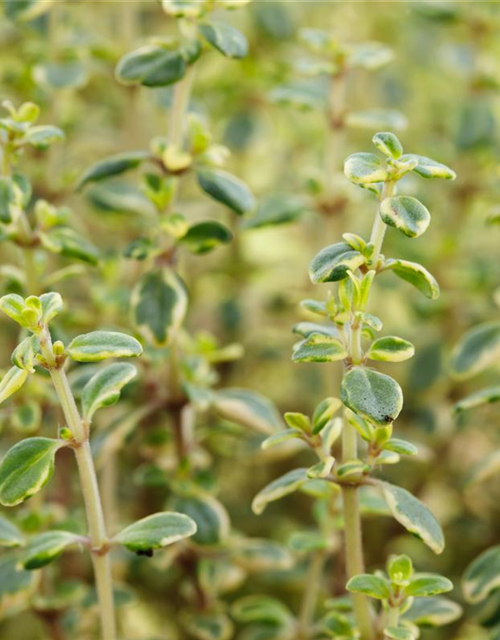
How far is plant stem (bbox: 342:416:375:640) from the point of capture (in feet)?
2.89

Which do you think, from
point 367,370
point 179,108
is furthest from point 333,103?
point 367,370

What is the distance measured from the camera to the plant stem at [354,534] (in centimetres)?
88

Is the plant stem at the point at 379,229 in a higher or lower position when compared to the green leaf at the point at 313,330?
higher

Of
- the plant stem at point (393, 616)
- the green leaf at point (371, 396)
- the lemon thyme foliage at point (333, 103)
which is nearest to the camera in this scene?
the green leaf at point (371, 396)

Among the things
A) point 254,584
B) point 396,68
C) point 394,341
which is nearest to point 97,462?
point 394,341

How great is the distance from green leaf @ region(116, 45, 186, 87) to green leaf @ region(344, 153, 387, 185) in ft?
1.07

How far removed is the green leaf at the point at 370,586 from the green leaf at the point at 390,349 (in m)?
0.20

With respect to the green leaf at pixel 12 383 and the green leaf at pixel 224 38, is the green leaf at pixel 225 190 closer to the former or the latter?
the green leaf at pixel 224 38

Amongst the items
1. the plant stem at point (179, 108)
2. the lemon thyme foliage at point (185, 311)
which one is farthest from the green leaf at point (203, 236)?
the plant stem at point (179, 108)

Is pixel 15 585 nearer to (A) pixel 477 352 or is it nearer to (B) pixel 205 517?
(B) pixel 205 517

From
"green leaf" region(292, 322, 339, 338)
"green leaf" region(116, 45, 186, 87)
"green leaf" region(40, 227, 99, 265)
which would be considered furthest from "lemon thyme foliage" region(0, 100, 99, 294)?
"green leaf" region(292, 322, 339, 338)

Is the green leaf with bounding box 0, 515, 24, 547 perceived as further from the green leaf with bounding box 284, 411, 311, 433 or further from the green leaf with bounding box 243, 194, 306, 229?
the green leaf with bounding box 243, 194, 306, 229

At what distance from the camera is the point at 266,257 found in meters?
2.12

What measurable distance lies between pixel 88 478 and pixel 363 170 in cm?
37
